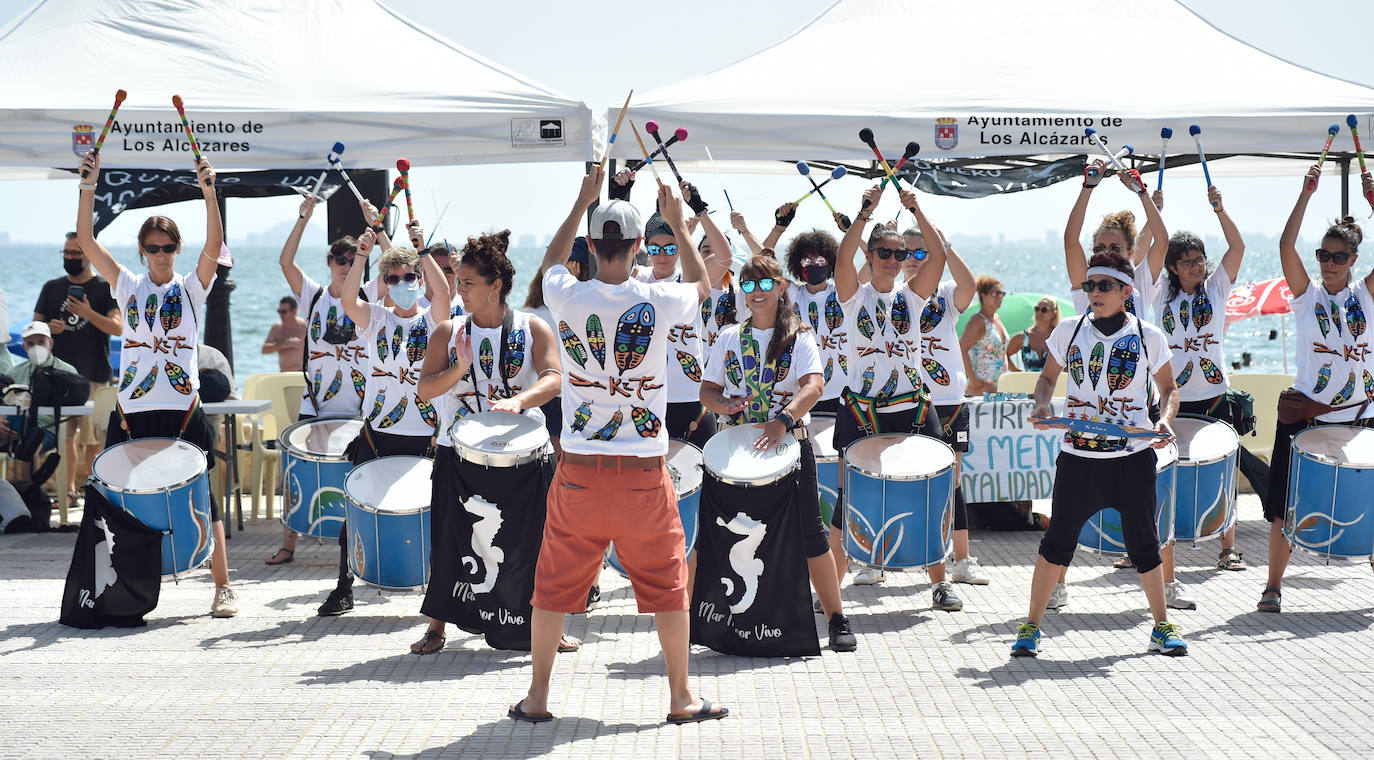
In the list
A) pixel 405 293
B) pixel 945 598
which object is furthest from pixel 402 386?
pixel 945 598

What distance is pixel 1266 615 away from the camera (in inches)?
260

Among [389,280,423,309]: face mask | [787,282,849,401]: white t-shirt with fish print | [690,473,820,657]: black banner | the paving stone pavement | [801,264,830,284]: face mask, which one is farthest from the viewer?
[787,282,849,401]: white t-shirt with fish print

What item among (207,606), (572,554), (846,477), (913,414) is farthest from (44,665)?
(913,414)

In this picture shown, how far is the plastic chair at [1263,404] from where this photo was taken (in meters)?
10.0

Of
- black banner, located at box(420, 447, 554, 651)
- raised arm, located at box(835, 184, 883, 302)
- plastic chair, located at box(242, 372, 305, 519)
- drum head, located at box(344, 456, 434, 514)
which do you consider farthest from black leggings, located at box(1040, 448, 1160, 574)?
plastic chair, located at box(242, 372, 305, 519)

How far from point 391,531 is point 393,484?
25 centimetres

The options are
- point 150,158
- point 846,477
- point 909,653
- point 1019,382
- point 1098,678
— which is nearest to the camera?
point 1098,678

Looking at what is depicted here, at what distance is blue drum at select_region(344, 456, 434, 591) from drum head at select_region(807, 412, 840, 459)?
1878 mm

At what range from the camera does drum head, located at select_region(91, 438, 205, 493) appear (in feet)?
20.8

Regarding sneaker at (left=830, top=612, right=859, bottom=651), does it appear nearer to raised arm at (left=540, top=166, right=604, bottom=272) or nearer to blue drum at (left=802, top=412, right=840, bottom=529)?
blue drum at (left=802, top=412, right=840, bottom=529)

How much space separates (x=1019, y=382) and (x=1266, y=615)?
Result: 3.49 metres

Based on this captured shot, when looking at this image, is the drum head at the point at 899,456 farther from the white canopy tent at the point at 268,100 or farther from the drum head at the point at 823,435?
the white canopy tent at the point at 268,100

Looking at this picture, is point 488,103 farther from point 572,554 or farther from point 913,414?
point 572,554

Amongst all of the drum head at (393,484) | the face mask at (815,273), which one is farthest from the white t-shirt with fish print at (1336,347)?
the drum head at (393,484)
